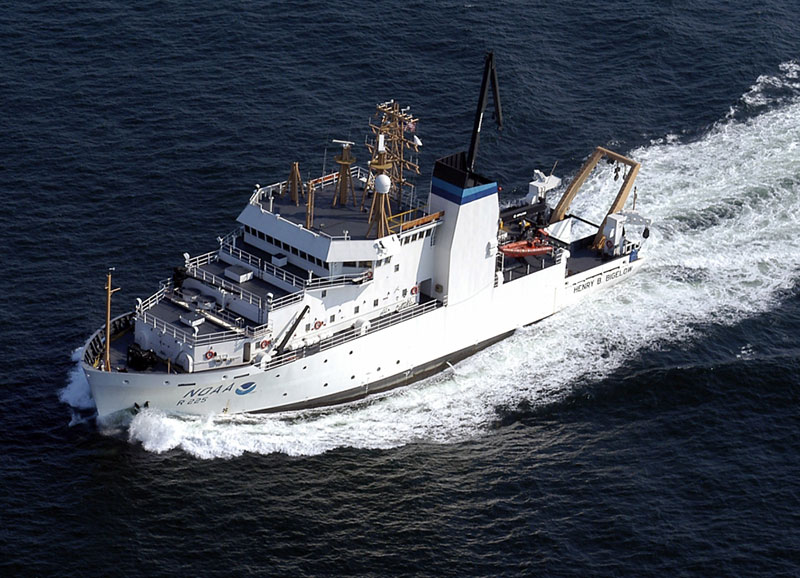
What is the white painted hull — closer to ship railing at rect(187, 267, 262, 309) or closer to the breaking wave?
the breaking wave

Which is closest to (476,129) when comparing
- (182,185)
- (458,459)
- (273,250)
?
(273,250)

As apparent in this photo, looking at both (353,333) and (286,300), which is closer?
(286,300)

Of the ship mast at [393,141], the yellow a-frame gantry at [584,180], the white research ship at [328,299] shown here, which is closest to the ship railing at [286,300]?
the white research ship at [328,299]

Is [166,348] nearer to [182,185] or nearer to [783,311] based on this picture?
[182,185]

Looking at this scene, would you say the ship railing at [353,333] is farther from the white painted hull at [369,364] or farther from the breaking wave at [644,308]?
the breaking wave at [644,308]

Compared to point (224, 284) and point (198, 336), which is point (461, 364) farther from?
point (198, 336)

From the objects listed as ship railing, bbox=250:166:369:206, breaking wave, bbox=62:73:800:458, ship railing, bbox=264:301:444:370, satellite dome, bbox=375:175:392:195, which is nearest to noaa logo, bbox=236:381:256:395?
ship railing, bbox=264:301:444:370

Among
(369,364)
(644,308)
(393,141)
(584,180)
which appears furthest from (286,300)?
(584,180)

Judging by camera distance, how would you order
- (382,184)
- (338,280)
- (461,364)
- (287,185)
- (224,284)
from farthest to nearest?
(461,364) → (287,185) → (338,280) → (224,284) → (382,184)

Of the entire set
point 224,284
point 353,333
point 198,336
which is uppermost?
point 224,284
